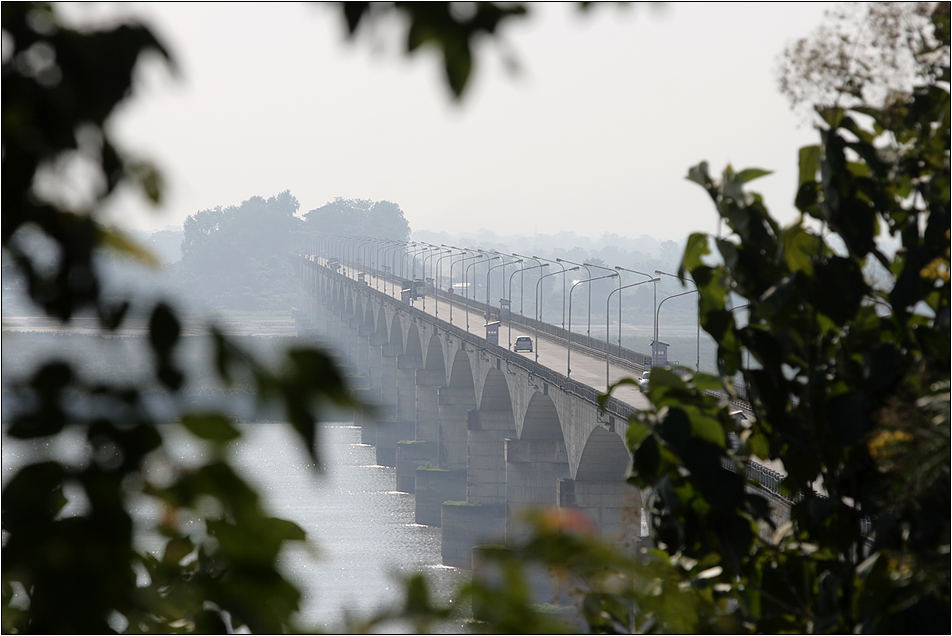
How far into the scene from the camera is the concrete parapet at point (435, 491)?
75.1 m

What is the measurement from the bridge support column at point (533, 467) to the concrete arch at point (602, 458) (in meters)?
12.2

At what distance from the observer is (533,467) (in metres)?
62.8

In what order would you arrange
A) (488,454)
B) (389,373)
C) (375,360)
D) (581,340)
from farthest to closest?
(375,360) → (389,373) → (581,340) → (488,454)

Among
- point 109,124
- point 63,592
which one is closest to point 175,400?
point 63,592

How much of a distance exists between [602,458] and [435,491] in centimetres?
3025

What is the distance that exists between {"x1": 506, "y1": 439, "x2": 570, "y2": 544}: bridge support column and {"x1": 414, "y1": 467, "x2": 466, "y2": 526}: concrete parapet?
41.9ft

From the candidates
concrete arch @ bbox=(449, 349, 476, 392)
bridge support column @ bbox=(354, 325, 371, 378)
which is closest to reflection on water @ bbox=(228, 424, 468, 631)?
concrete arch @ bbox=(449, 349, 476, 392)

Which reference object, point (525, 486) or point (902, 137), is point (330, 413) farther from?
point (525, 486)

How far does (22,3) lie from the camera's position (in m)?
2.02

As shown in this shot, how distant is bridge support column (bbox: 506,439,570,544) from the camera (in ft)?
205

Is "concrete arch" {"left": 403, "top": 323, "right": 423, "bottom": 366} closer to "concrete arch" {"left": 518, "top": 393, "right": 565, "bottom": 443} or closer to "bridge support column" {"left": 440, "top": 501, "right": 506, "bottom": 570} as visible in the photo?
"bridge support column" {"left": 440, "top": 501, "right": 506, "bottom": 570}

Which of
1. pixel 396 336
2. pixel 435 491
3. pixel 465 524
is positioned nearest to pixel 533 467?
pixel 465 524

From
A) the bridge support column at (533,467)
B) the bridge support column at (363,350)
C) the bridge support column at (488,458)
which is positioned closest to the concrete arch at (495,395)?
the bridge support column at (488,458)

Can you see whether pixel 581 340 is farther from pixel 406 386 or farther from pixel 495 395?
pixel 406 386
